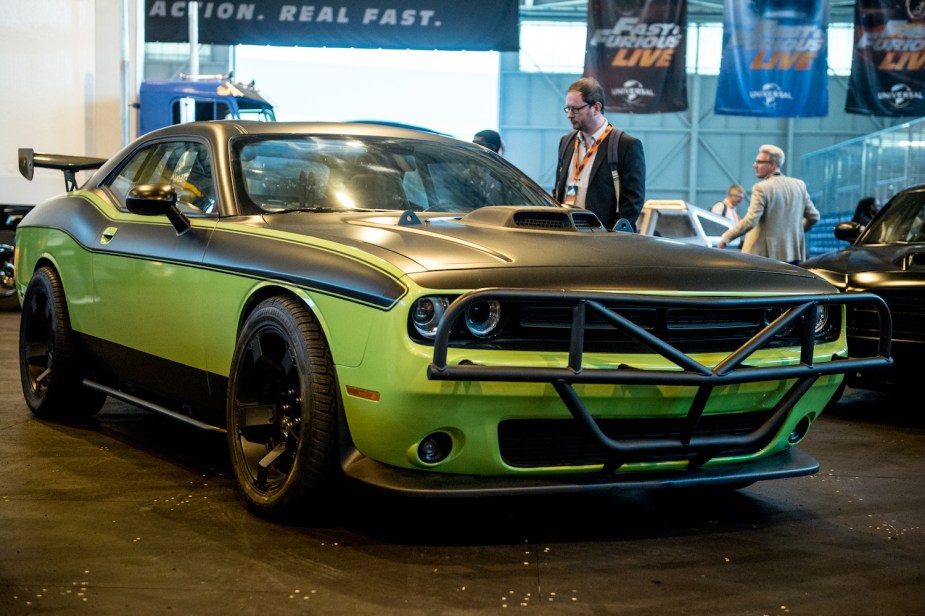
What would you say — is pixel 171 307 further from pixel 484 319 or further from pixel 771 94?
pixel 771 94

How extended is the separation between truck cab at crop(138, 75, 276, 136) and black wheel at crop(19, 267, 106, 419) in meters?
9.79

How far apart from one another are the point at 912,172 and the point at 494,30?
22.2 feet

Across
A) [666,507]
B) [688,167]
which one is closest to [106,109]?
[666,507]

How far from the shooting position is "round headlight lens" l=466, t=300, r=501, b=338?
3.47m

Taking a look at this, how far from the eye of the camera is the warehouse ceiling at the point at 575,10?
32469 millimetres

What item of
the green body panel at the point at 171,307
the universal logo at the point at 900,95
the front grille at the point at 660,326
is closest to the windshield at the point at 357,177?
the green body panel at the point at 171,307

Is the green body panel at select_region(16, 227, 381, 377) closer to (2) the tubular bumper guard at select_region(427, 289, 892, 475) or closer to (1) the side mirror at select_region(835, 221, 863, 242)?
(2) the tubular bumper guard at select_region(427, 289, 892, 475)

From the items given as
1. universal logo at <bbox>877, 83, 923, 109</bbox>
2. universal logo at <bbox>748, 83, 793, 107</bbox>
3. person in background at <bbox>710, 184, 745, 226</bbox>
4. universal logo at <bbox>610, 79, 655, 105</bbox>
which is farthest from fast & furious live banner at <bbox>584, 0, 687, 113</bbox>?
universal logo at <bbox>877, 83, 923, 109</bbox>

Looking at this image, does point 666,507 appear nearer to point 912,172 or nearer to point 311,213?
point 311,213

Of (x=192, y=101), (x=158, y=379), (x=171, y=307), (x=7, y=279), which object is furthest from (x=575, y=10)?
(x=171, y=307)

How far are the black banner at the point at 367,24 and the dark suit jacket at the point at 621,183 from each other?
9849mm

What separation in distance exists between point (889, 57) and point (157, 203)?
47.7ft

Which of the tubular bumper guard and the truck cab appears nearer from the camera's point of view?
the tubular bumper guard

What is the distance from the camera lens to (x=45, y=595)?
124 inches
